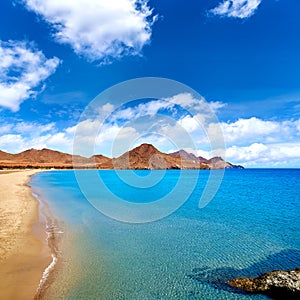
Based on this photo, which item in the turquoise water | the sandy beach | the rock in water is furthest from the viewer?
the turquoise water

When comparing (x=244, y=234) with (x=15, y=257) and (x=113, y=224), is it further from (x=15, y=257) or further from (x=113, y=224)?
(x=15, y=257)

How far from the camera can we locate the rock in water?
875 centimetres

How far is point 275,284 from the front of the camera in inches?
362

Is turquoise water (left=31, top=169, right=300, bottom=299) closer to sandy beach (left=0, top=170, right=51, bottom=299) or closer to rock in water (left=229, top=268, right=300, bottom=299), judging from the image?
rock in water (left=229, top=268, right=300, bottom=299)

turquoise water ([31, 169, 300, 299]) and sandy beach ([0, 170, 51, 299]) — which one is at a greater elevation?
sandy beach ([0, 170, 51, 299])

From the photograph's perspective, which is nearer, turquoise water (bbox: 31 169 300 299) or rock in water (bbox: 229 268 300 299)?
rock in water (bbox: 229 268 300 299)

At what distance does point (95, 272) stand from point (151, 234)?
22.0 ft

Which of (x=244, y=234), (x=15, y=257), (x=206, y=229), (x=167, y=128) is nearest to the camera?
(x=15, y=257)

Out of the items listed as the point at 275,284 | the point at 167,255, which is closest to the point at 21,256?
the point at 167,255

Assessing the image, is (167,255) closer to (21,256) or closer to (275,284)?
(275,284)

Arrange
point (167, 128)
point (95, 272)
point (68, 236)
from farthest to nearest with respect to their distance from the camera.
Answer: point (167, 128), point (68, 236), point (95, 272)

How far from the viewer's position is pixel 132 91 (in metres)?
25.3

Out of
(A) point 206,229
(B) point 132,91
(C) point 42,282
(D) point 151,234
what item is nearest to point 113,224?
(D) point 151,234

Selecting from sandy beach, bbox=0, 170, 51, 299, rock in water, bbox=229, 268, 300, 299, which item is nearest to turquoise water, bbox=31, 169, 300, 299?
rock in water, bbox=229, 268, 300, 299
